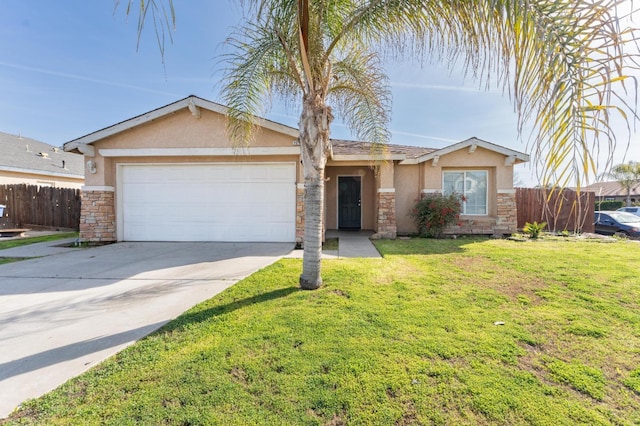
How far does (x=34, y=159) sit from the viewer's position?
54.7 ft

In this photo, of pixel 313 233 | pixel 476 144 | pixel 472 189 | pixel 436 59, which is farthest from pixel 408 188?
pixel 436 59

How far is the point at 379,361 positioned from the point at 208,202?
26.8 ft

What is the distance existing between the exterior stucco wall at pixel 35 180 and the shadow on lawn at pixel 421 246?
19.7 m

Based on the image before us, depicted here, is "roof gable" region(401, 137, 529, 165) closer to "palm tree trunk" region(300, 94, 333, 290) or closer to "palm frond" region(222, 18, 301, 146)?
"palm frond" region(222, 18, 301, 146)

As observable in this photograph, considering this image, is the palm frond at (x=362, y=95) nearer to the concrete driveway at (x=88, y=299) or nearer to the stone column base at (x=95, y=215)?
the concrete driveway at (x=88, y=299)

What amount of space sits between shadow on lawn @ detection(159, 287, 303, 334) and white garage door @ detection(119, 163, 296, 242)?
4667 millimetres

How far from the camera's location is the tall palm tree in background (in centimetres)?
159

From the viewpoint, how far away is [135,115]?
351 inches

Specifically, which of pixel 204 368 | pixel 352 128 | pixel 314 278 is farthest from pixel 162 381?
pixel 352 128

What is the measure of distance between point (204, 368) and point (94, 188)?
31.3ft

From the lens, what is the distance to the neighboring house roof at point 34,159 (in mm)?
15133

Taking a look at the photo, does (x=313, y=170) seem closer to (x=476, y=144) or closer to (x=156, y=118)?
(x=156, y=118)

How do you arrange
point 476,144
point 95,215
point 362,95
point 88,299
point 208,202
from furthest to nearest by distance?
point 476,144 < point 208,202 < point 95,215 < point 362,95 < point 88,299

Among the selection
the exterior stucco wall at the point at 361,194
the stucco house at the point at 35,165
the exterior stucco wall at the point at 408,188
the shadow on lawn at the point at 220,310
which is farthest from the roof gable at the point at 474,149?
the stucco house at the point at 35,165
